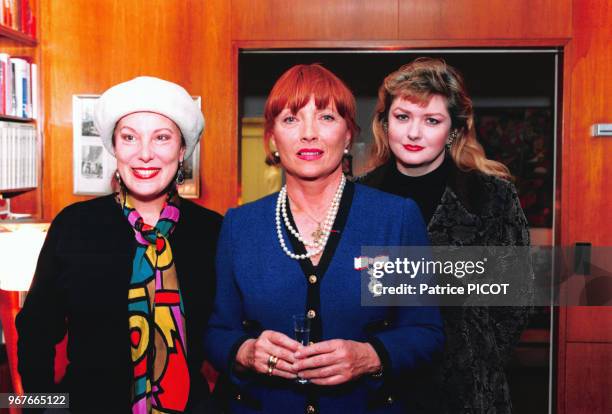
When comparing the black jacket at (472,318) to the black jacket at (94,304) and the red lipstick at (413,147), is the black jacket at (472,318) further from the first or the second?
the black jacket at (94,304)

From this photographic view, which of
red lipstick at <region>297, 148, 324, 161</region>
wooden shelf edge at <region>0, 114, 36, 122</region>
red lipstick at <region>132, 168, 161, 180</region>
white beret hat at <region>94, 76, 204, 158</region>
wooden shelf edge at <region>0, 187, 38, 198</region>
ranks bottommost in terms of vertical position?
wooden shelf edge at <region>0, 187, 38, 198</region>

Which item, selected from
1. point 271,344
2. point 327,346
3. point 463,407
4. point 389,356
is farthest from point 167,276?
point 463,407

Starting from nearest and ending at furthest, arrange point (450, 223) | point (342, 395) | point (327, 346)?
1. point (327, 346)
2. point (342, 395)
3. point (450, 223)

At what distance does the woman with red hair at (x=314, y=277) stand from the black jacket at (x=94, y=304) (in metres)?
0.15

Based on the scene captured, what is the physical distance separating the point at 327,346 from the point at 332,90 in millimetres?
Result: 698

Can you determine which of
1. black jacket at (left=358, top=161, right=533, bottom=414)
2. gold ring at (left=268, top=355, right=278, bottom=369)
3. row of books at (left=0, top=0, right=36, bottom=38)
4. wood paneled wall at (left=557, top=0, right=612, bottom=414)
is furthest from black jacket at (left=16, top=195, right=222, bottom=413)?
wood paneled wall at (left=557, top=0, right=612, bottom=414)

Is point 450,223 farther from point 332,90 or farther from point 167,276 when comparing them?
point 167,276

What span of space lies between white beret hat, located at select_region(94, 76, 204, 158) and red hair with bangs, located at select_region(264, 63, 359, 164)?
11.8 inches

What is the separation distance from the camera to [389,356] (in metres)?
1.66

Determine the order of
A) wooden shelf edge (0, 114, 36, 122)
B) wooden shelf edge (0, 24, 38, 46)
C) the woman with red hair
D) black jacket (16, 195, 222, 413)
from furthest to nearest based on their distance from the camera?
wooden shelf edge (0, 114, 36, 122)
wooden shelf edge (0, 24, 38, 46)
black jacket (16, 195, 222, 413)
the woman with red hair

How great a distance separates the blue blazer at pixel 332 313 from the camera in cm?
169

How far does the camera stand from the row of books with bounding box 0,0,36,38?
336 cm

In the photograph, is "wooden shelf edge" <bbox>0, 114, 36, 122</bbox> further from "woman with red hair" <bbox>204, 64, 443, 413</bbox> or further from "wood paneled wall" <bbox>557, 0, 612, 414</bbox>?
"wood paneled wall" <bbox>557, 0, 612, 414</bbox>

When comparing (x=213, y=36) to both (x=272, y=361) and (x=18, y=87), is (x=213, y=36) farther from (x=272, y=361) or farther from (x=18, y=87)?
(x=272, y=361)
